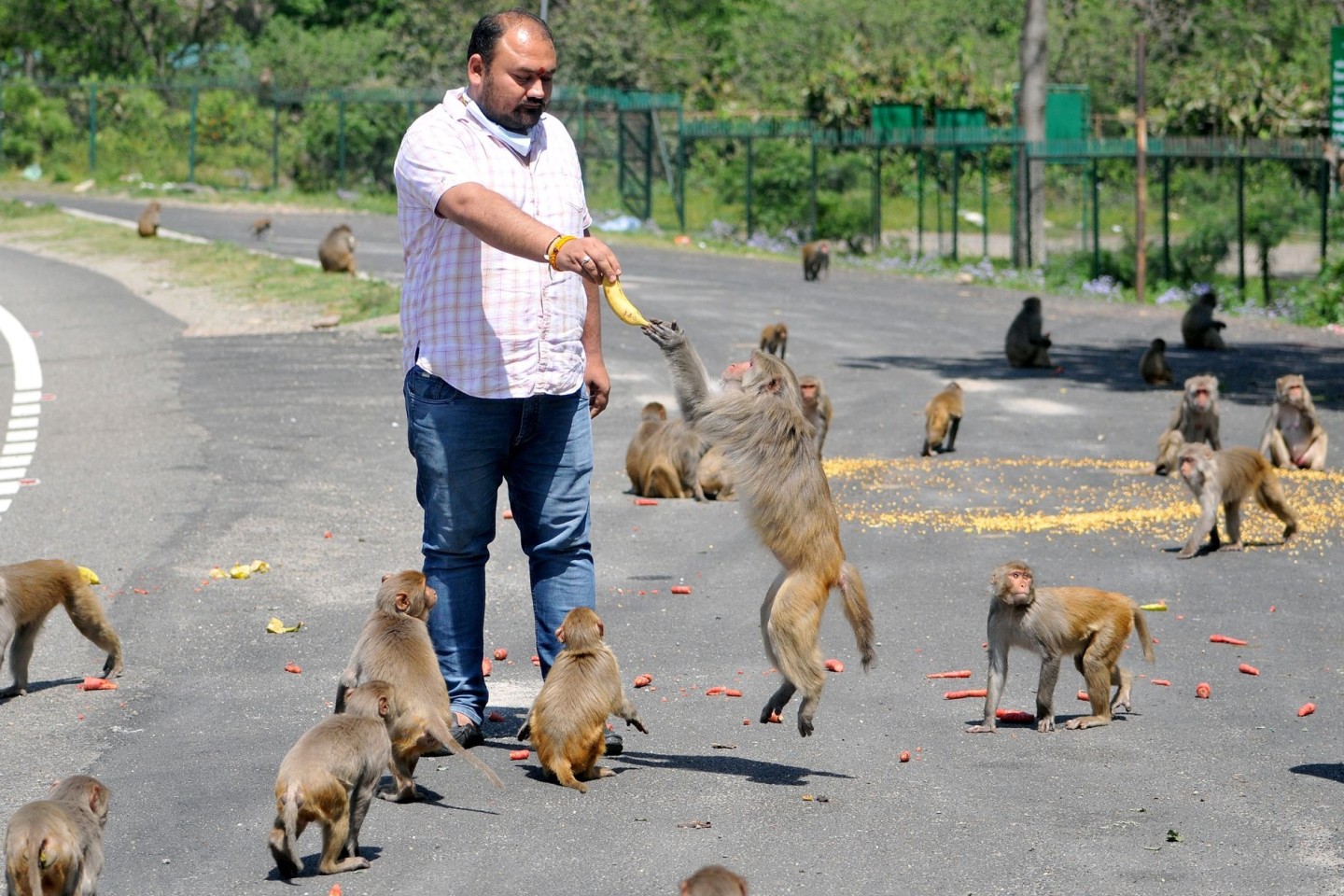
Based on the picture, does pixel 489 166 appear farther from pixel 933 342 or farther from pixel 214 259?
pixel 214 259

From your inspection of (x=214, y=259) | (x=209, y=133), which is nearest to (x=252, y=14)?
(x=209, y=133)

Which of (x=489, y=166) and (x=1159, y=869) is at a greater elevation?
(x=489, y=166)

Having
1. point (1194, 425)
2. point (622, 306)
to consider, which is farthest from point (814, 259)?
point (622, 306)

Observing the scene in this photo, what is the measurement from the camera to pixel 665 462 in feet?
41.1

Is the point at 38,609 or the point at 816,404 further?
the point at 816,404

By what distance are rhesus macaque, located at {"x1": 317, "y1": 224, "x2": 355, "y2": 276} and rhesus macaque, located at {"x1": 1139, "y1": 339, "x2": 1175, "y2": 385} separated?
40.7 feet

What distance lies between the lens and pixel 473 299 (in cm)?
636

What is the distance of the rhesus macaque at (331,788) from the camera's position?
516 cm

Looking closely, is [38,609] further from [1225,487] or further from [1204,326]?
[1204,326]

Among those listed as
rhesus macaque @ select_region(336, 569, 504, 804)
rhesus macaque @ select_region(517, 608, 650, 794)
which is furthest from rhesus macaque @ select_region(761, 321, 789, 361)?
rhesus macaque @ select_region(336, 569, 504, 804)

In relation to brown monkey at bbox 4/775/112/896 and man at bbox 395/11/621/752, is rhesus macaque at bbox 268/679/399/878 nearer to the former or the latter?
brown monkey at bbox 4/775/112/896

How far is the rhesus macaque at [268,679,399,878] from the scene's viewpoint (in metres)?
5.16

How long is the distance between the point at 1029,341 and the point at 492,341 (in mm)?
14517

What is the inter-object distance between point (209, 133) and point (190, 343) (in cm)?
2951
